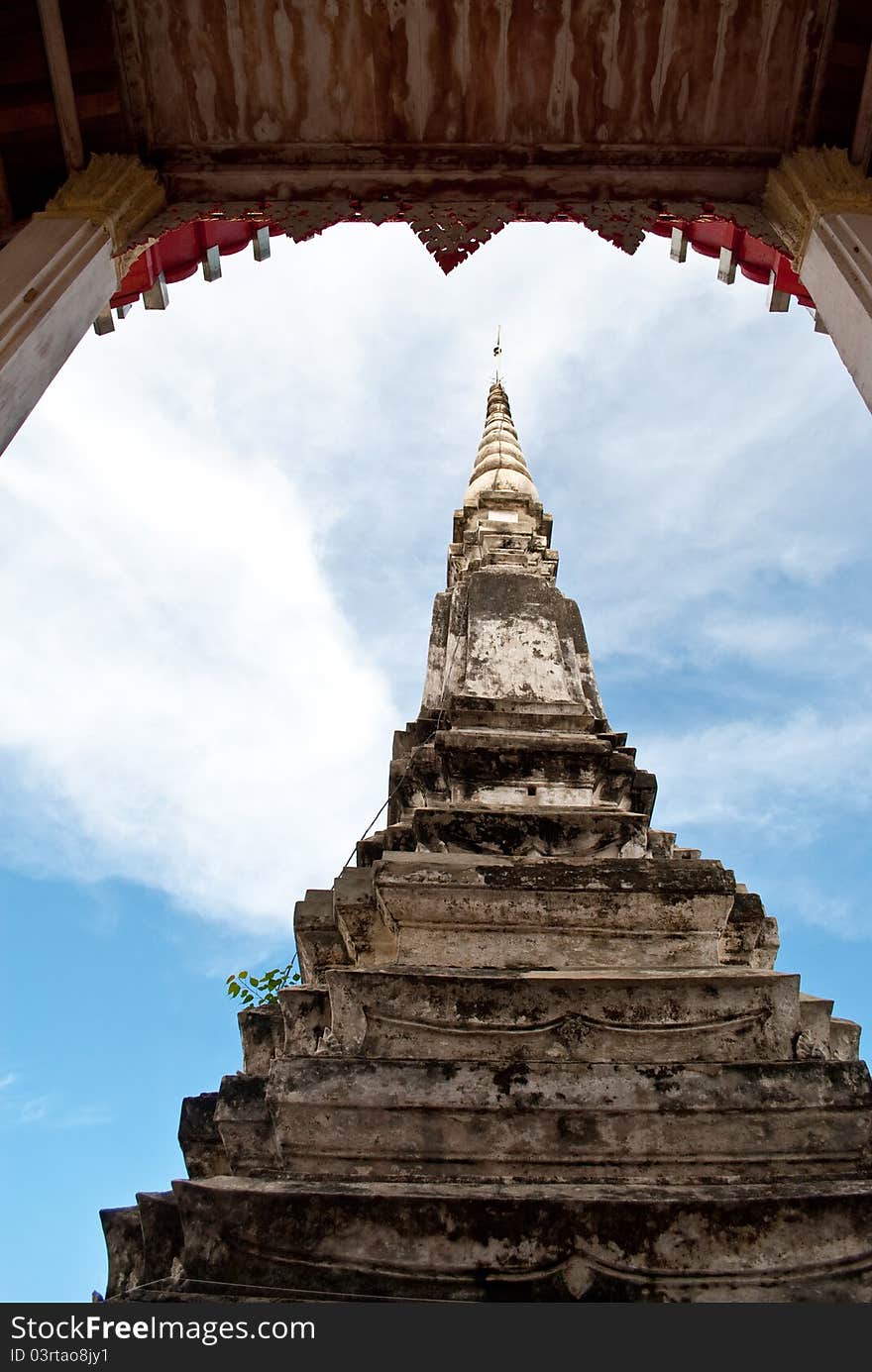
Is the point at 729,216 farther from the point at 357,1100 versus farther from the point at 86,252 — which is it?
the point at 357,1100

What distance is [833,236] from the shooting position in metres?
3.50

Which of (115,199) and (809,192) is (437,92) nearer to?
(115,199)

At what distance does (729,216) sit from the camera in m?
4.27

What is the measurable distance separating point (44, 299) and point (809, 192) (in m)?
3.11

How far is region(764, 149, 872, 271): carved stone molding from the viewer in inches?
145

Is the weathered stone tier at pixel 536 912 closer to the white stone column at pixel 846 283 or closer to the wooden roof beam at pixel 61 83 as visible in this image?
the white stone column at pixel 846 283

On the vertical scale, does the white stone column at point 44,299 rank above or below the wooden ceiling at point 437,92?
below

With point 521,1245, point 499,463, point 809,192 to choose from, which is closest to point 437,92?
point 809,192

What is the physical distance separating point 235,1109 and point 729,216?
453 centimetres

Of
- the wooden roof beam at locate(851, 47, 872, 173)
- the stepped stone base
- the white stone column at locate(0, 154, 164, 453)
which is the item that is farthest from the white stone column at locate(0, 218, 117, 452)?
the wooden roof beam at locate(851, 47, 872, 173)

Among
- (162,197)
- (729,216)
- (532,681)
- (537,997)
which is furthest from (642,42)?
(537,997)

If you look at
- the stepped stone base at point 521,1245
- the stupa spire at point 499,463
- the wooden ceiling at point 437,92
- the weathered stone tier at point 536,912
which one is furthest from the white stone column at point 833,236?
the stupa spire at point 499,463

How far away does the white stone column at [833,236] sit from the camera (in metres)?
3.15

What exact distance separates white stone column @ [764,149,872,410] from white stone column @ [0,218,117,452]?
280 centimetres
